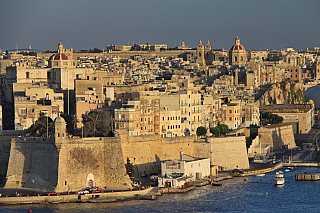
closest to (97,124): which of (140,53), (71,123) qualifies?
(71,123)

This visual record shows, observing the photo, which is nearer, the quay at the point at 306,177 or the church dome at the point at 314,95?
the quay at the point at 306,177

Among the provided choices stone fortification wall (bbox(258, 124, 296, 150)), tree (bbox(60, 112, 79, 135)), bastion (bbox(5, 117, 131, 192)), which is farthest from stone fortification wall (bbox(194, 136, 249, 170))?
bastion (bbox(5, 117, 131, 192))

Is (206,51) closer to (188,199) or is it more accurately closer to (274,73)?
(274,73)

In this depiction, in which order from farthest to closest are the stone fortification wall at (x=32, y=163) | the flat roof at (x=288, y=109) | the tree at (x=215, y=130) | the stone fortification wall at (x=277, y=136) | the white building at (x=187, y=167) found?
the flat roof at (x=288, y=109), the stone fortification wall at (x=277, y=136), the tree at (x=215, y=130), the white building at (x=187, y=167), the stone fortification wall at (x=32, y=163)

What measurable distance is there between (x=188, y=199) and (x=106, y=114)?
33.9ft

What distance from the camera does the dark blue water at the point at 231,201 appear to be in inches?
1489

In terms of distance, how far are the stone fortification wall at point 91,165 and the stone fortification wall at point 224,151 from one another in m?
8.60

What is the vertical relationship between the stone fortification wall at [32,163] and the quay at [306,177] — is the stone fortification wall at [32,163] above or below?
above

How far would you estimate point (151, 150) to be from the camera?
150 feet

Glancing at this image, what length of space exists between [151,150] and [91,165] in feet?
21.3

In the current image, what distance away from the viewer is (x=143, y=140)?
149 feet

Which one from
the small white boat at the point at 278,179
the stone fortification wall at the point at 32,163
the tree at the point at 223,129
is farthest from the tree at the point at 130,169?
the tree at the point at 223,129

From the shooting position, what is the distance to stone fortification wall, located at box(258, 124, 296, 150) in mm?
57500

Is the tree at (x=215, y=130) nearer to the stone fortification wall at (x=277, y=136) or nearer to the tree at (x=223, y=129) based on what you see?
the tree at (x=223, y=129)
